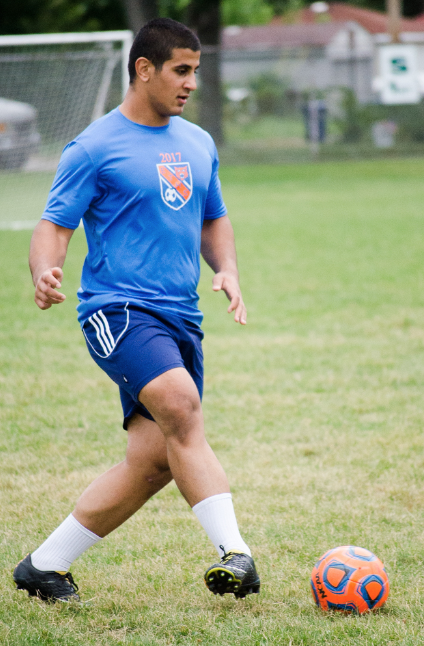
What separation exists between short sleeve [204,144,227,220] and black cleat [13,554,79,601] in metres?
1.55

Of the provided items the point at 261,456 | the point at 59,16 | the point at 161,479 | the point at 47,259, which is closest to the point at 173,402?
the point at 161,479

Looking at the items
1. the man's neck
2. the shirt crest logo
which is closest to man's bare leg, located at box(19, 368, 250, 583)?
the shirt crest logo

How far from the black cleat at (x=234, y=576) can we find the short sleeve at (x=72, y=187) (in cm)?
132

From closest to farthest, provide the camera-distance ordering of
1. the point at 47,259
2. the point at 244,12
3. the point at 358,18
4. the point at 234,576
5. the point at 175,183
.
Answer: the point at 234,576, the point at 47,259, the point at 175,183, the point at 244,12, the point at 358,18

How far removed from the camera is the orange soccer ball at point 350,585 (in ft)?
9.96

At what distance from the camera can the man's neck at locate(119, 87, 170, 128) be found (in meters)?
3.14

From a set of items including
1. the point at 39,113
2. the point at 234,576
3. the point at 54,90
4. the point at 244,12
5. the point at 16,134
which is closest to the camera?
the point at 234,576

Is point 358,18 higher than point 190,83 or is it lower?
lower

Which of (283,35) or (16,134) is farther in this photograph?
(283,35)

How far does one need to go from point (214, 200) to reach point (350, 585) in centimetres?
159

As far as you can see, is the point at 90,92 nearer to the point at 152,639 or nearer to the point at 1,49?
the point at 1,49

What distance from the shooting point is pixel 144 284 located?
10.1 ft

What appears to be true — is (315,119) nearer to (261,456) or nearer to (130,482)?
(261,456)

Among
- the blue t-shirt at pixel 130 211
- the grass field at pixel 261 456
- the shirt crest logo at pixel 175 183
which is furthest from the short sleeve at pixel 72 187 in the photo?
the grass field at pixel 261 456
